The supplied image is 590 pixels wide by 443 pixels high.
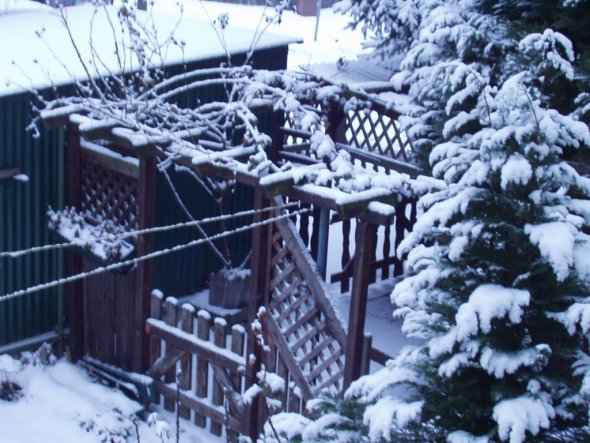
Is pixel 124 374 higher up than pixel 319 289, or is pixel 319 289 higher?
pixel 319 289

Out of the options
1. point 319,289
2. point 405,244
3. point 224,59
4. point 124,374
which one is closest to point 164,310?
point 124,374

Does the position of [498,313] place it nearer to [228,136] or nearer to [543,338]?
[543,338]

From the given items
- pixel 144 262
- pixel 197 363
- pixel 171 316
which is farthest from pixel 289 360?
pixel 144 262

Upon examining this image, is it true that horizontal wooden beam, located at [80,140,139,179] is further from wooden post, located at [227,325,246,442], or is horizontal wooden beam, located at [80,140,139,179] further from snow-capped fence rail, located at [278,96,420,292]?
snow-capped fence rail, located at [278,96,420,292]

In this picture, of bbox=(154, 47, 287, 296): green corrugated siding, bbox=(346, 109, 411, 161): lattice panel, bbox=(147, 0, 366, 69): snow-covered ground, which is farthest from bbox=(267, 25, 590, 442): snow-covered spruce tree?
bbox=(147, 0, 366, 69): snow-covered ground

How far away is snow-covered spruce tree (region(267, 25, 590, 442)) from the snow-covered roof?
509 cm

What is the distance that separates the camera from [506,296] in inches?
137

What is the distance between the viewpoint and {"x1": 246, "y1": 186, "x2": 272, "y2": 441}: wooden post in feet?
21.7

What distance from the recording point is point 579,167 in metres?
A: 7.32

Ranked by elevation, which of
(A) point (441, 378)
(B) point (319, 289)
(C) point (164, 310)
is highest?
(A) point (441, 378)

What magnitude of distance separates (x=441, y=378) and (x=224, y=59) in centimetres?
643

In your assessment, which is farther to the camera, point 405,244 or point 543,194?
point 405,244

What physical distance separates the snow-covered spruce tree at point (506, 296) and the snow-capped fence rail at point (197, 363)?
321cm

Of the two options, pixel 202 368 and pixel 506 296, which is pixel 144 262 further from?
pixel 506 296
